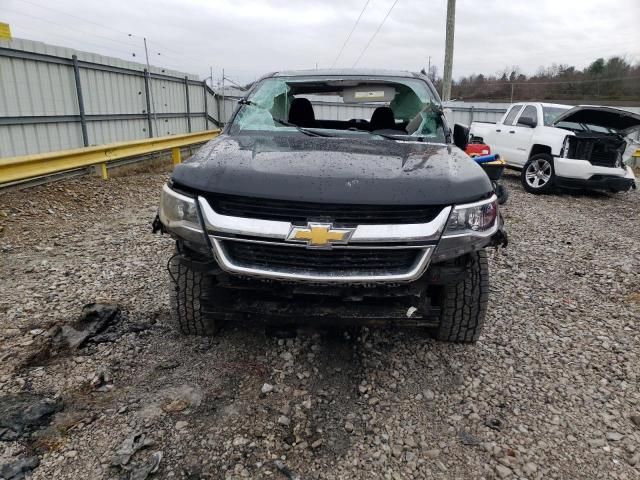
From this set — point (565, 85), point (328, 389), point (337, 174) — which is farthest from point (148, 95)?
point (565, 85)

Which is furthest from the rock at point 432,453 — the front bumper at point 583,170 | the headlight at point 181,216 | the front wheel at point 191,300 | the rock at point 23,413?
the front bumper at point 583,170

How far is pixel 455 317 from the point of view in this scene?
277cm

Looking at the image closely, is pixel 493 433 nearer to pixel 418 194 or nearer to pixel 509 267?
pixel 418 194

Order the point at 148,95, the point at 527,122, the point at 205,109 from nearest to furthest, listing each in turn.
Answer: the point at 527,122 < the point at 148,95 < the point at 205,109

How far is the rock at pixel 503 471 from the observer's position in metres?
1.96

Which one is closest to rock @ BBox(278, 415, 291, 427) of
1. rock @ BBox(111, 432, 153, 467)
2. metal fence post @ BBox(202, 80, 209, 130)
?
rock @ BBox(111, 432, 153, 467)

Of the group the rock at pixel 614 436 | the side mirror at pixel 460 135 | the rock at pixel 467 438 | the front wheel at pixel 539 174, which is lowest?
the rock at pixel 467 438

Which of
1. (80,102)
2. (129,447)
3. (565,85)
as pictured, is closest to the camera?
(129,447)

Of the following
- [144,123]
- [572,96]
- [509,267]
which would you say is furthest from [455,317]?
[572,96]

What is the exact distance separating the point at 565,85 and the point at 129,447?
48.5m

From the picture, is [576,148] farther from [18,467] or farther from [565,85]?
[565,85]

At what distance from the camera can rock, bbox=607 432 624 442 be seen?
218 cm

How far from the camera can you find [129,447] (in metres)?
2.02

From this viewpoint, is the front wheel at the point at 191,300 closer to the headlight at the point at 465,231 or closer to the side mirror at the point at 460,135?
the headlight at the point at 465,231
